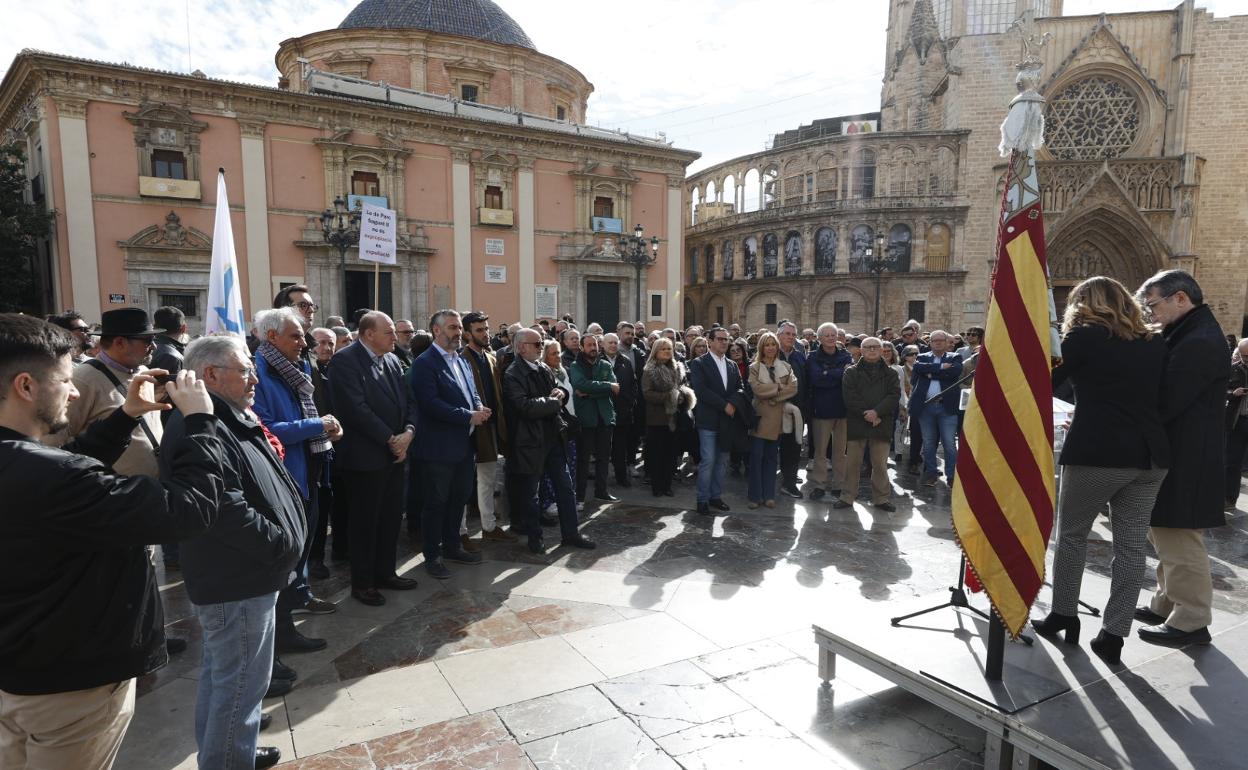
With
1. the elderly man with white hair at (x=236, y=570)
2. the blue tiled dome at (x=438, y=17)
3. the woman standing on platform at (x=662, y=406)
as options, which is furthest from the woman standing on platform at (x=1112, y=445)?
the blue tiled dome at (x=438, y=17)

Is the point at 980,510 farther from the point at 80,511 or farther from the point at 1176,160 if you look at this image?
the point at 1176,160

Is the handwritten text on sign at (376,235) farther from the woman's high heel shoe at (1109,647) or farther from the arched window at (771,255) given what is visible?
the arched window at (771,255)

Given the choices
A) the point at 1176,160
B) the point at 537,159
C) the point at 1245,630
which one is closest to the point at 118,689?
the point at 1245,630

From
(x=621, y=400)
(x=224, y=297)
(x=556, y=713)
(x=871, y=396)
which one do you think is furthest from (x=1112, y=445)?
(x=224, y=297)

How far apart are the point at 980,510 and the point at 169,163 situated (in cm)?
2536

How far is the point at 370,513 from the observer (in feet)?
15.5

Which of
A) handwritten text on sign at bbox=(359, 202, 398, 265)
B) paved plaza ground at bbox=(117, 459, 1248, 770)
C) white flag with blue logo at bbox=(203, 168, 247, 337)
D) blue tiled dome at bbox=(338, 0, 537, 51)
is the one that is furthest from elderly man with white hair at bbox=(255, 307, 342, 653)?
blue tiled dome at bbox=(338, 0, 537, 51)

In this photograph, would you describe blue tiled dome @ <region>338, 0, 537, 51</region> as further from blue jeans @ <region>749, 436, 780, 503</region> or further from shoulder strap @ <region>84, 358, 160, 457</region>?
shoulder strap @ <region>84, 358, 160, 457</region>

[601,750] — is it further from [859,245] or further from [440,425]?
[859,245]

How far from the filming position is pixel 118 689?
2.06 m

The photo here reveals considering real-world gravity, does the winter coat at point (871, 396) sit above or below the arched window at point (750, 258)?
below

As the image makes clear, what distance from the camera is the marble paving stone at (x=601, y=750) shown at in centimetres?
300

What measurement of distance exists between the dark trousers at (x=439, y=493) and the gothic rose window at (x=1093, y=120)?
34.7 metres

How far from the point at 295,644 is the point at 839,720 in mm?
3173
